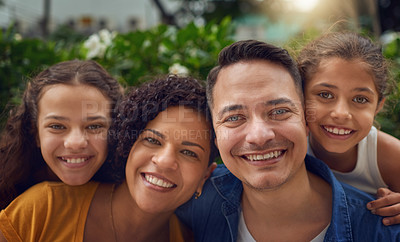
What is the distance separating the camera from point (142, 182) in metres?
2.20

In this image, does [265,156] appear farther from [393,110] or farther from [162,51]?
[162,51]

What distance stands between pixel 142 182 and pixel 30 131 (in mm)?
1020

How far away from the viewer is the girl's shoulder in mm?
2564

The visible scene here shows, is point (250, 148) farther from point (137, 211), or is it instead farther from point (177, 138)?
point (137, 211)

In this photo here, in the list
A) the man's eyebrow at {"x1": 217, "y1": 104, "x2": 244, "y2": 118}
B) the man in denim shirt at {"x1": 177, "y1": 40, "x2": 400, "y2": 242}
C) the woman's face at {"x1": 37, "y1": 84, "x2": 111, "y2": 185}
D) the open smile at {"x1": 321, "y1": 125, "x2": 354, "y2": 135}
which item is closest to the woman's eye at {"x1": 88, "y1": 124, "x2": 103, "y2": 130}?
the woman's face at {"x1": 37, "y1": 84, "x2": 111, "y2": 185}

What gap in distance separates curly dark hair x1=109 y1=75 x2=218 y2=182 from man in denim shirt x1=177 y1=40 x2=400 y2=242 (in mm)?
121

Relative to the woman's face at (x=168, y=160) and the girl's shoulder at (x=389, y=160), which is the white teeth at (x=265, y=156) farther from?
the girl's shoulder at (x=389, y=160)

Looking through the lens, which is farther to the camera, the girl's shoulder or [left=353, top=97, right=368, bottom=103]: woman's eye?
the girl's shoulder

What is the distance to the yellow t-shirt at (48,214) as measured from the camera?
2.09 metres

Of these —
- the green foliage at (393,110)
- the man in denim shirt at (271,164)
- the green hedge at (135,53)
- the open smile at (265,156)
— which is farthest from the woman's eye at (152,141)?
the green foliage at (393,110)

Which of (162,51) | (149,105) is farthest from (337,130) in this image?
(162,51)

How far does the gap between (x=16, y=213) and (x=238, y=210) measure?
1.39 m

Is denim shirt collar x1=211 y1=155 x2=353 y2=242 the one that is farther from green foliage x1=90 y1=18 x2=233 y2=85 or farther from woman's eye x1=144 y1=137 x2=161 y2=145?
green foliage x1=90 y1=18 x2=233 y2=85

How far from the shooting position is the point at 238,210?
7.79 feet
